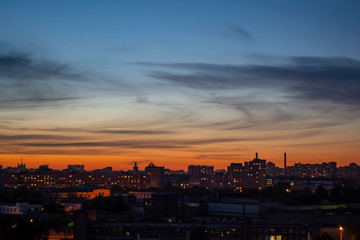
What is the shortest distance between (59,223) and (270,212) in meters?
31.5

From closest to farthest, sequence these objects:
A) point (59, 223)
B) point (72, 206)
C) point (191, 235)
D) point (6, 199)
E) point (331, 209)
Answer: point (191, 235)
point (59, 223)
point (331, 209)
point (72, 206)
point (6, 199)

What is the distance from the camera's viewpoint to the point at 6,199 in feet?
444

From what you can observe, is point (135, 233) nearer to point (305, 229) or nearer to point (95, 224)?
point (95, 224)

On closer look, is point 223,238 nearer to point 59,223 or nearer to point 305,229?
point 305,229

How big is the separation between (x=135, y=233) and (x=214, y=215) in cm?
3009

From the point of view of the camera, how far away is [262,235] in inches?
2771

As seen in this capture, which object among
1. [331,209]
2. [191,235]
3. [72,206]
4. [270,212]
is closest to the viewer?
[191,235]

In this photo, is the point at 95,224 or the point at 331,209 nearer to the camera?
the point at 95,224

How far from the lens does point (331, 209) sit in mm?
97375

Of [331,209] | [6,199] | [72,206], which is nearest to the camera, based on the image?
[331,209]

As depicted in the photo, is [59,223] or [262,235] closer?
[262,235]

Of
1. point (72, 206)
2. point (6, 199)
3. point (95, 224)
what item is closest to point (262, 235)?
point (95, 224)

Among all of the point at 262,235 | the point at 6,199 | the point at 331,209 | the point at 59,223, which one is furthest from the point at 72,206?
the point at 262,235

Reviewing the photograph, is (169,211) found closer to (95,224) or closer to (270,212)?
(270,212)
